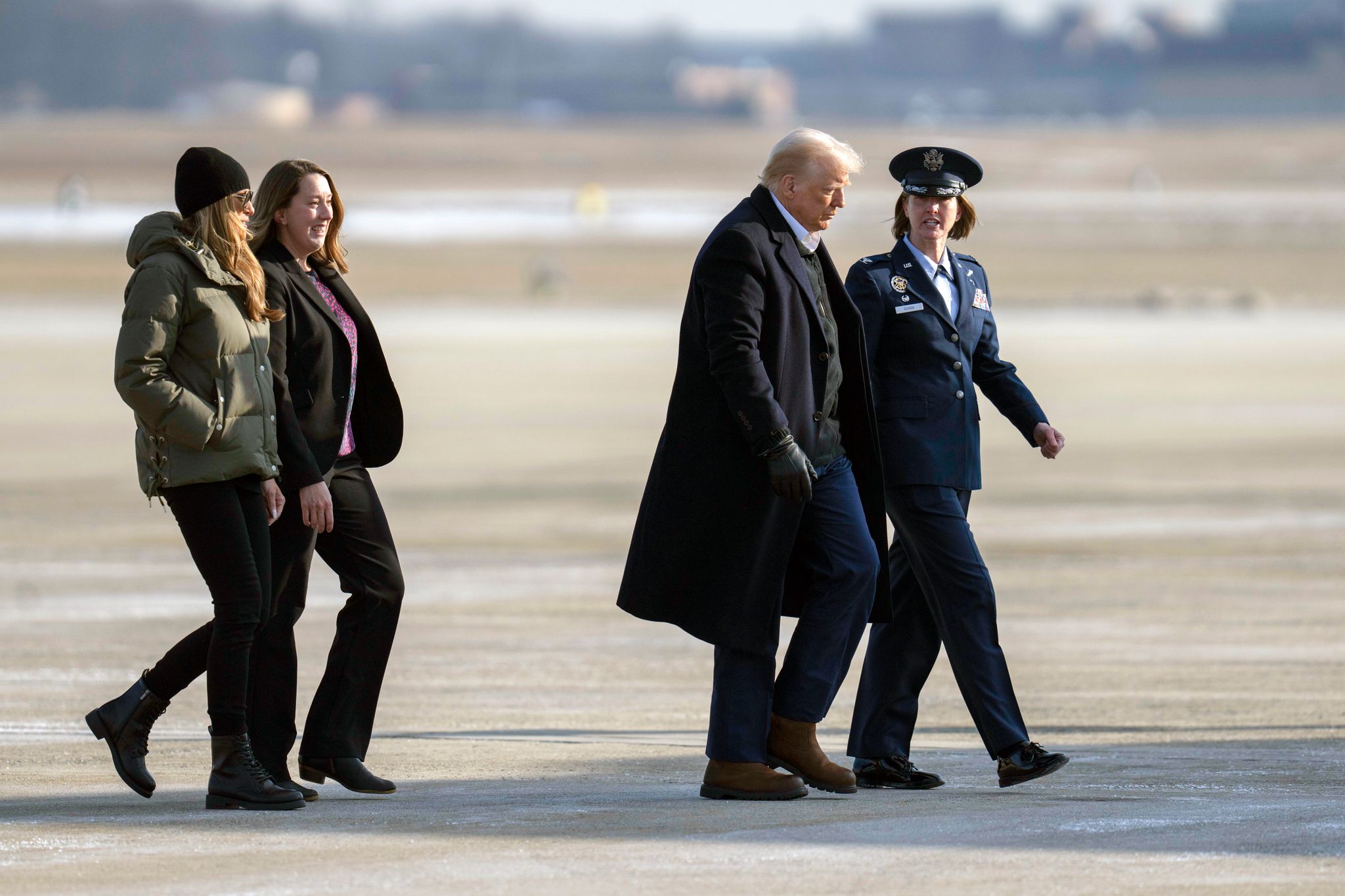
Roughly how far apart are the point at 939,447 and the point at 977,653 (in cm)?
57

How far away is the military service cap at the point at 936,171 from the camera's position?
614cm

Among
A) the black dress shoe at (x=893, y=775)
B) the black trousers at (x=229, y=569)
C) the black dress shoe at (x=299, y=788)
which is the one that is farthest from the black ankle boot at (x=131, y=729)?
the black dress shoe at (x=893, y=775)

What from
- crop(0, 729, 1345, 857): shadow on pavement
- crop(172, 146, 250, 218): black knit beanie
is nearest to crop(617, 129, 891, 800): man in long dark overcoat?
crop(0, 729, 1345, 857): shadow on pavement

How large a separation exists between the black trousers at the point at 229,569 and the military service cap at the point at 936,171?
199cm

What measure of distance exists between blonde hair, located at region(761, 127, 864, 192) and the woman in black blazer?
1141mm

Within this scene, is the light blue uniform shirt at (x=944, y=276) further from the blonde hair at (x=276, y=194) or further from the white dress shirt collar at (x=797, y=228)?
the blonde hair at (x=276, y=194)

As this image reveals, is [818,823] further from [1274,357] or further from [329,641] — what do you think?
[1274,357]

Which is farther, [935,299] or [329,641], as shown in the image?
[329,641]

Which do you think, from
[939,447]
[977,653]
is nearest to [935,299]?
[939,447]

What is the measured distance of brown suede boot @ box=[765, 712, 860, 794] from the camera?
5.84 m

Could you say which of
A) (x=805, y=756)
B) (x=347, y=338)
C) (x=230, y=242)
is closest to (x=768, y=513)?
(x=805, y=756)

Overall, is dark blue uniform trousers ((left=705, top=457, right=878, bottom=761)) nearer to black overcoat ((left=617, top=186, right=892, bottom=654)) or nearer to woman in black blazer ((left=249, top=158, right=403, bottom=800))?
black overcoat ((left=617, top=186, right=892, bottom=654))

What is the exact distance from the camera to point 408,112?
176 meters

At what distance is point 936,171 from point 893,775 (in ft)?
5.45
